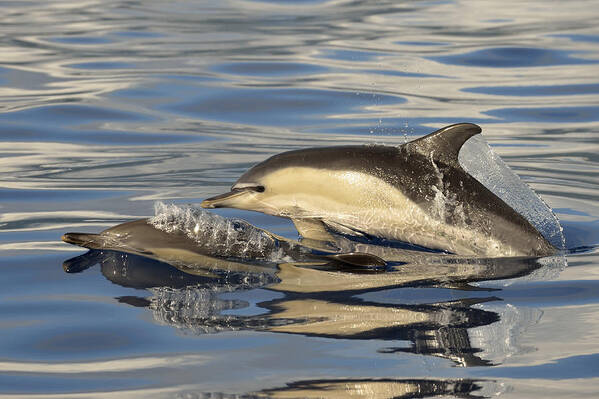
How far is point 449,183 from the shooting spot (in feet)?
26.1

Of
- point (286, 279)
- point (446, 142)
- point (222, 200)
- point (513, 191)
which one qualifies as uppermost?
point (446, 142)

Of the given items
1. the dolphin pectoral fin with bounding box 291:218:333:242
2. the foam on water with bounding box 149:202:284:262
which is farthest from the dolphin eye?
the foam on water with bounding box 149:202:284:262

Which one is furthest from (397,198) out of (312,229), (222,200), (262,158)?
(262,158)

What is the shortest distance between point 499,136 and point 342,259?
7.21 metres

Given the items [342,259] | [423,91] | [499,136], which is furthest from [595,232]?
[423,91]

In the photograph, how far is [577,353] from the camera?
Result: 558cm

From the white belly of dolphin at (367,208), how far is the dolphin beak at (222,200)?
20 cm

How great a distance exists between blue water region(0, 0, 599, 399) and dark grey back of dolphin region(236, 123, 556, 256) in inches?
17.6

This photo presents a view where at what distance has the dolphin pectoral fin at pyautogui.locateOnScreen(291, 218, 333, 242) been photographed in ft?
26.5

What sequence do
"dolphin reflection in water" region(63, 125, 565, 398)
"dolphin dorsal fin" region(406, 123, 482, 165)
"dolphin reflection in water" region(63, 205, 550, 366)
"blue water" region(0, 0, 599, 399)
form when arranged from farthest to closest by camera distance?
1. "dolphin dorsal fin" region(406, 123, 482, 165)
2. "dolphin reflection in water" region(63, 205, 550, 366)
3. "dolphin reflection in water" region(63, 125, 565, 398)
4. "blue water" region(0, 0, 599, 399)

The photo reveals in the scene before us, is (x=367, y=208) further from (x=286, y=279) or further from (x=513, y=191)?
(x=513, y=191)

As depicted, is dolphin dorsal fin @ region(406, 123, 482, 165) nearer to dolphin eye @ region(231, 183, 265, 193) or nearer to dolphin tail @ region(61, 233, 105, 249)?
dolphin eye @ region(231, 183, 265, 193)

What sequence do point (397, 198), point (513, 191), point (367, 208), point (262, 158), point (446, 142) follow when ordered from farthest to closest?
1. point (262, 158)
2. point (513, 191)
3. point (367, 208)
4. point (397, 198)
5. point (446, 142)

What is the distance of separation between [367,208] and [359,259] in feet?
3.84
